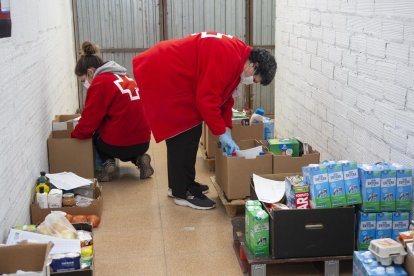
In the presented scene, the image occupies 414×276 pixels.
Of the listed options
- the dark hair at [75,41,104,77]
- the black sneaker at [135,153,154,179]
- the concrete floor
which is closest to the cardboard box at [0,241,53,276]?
the concrete floor

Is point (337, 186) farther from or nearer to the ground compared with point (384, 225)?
farther from the ground

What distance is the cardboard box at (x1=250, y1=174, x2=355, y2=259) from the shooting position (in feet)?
8.61

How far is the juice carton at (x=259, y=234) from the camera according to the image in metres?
2.68

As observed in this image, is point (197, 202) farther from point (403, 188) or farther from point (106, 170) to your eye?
point (403, 188)

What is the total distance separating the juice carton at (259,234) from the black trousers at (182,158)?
1.05 metres

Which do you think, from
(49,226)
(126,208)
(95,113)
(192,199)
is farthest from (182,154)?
(49,226)

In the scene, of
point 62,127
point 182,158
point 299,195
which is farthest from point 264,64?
point 62,127

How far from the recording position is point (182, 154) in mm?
3639

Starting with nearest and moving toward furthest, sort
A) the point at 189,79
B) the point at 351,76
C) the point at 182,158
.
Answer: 1. the point at 351,76
2. the point at 189,79
3. the point at 182,158

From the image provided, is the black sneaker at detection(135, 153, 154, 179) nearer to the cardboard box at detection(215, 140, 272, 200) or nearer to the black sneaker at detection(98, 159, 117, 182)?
the black sneaker at detection(98, 159, 117, 182)

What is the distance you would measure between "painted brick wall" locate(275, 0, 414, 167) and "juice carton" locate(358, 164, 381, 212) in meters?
0.21

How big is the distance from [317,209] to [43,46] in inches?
103

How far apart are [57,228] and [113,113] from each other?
1.56 metres

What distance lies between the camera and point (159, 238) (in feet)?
10.7
